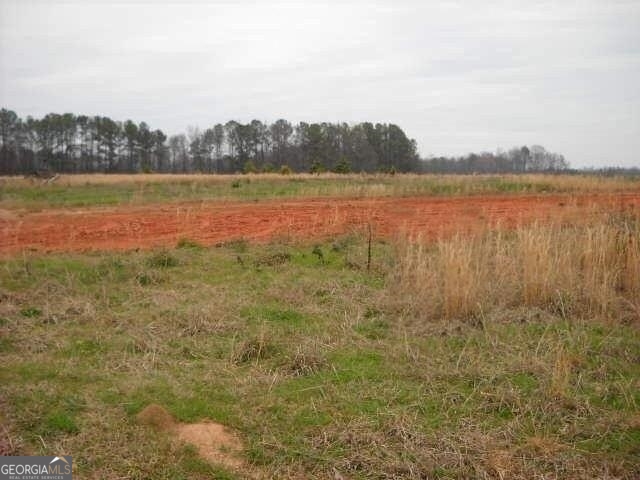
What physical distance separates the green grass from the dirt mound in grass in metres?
0.07

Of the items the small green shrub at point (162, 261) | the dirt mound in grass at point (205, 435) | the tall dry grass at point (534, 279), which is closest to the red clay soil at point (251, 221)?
the small green shrub at point (162, 261)

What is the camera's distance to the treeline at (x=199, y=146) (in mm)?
60219

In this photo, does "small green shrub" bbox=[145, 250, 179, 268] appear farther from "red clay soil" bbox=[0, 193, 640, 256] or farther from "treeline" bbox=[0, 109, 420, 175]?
"treeline" bbox=[0, 109, 420, 175]

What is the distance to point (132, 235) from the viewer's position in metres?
10.2

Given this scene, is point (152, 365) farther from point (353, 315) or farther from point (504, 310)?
point (504, 310)

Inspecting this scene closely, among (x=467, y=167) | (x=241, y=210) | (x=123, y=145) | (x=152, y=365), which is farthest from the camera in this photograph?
(x=467, y=167)

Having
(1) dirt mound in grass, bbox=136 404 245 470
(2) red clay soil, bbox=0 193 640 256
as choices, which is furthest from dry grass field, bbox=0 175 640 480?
(2) red clay soil, bbox=0 193 640 256

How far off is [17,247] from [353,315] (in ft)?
22.3

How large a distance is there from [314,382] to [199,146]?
70.3 meters

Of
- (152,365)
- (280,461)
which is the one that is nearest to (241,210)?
(152,365)

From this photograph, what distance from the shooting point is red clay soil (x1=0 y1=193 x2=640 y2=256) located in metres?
9.69

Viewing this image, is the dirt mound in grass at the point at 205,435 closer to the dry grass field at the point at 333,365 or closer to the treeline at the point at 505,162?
the dry grass field at the point at 333,365

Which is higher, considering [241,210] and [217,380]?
[241,210]

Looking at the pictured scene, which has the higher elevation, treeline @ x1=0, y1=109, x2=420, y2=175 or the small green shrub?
treeline @ x1=0, y1=109, x2=420, y2=175
